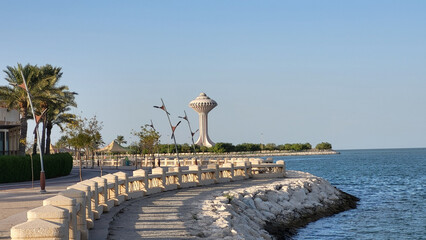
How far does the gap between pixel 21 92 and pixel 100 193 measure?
33.7 m

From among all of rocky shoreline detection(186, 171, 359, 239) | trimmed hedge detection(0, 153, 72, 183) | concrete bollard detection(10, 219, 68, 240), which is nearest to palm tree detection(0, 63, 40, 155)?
trimmed hedge detection(0, 153, 72, 183)

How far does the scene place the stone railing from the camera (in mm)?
9141

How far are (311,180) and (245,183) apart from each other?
6.04 m

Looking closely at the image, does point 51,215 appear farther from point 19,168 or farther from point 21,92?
point 21,92

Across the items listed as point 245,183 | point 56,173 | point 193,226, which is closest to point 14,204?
point 193,226

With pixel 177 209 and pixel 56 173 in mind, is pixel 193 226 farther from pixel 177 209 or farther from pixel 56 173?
pixel 56 173

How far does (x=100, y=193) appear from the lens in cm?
1897

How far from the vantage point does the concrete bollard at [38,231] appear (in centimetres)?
880

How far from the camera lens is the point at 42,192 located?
29234mm

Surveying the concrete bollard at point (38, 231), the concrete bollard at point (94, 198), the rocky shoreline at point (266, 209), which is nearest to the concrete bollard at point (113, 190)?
the rocky shoreline at point (266, 209)

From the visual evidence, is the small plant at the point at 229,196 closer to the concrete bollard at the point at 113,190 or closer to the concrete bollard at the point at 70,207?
the concrete bollard at the point at 113,190

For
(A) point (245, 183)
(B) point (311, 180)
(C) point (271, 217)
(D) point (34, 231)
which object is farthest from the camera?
(B) point (311, 180)

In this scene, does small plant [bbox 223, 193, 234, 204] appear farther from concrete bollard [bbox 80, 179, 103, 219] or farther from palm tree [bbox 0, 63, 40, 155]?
palm tree [bbox 0, 63, 40, 155]

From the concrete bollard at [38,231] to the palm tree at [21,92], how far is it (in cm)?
4267
